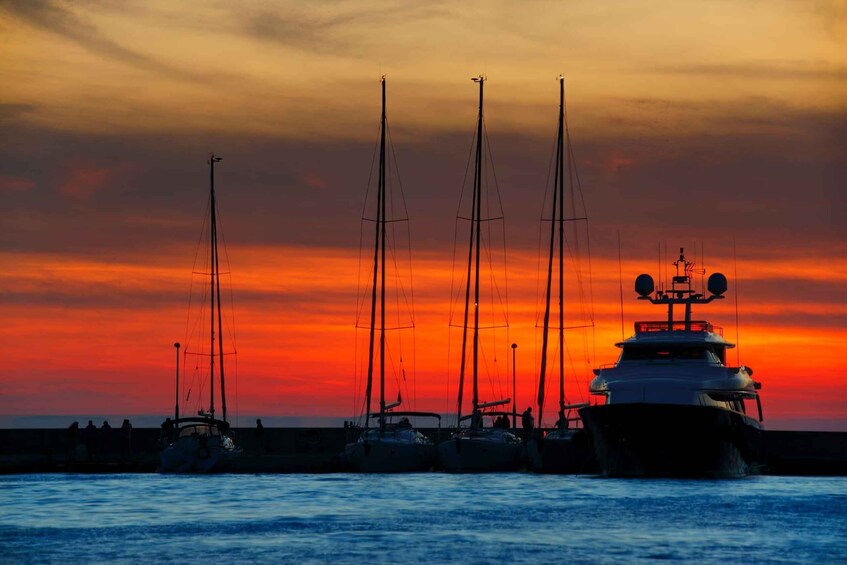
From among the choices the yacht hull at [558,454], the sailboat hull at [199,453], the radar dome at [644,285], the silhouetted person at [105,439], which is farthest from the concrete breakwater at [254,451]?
the radar dome at [644,285]

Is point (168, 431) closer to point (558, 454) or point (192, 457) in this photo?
point (192, 457)

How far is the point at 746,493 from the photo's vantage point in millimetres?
59938

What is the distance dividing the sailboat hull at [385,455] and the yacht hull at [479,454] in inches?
52.7

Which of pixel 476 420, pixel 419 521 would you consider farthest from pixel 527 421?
pixel 419 521

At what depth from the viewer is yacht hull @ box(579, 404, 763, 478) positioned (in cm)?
6384

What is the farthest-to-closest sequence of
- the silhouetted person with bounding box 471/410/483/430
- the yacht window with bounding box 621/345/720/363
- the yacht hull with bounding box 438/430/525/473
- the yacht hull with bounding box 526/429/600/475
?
the silhouetted person with bounding box 471/410/483/430, the yacht hull with bounding box 526/429/600/475, the yacht hull with bounding box 438/430/525/473, the yacht window with bounding box 621/345/720/363

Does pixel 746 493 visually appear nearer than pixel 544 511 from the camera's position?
A: No

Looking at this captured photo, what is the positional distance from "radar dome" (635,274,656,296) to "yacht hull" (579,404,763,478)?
378 inches

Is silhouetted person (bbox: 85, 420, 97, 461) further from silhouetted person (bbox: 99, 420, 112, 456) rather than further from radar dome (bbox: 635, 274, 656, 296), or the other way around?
radar dome (bbox: 635, 274, 656, 296)

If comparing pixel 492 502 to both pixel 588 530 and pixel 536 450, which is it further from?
pixel 536 450

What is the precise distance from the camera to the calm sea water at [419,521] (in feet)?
132

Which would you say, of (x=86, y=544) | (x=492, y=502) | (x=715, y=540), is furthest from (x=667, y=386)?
(x=86, y=544)

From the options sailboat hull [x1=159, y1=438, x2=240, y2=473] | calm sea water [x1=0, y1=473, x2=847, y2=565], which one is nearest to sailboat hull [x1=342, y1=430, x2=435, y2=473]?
calm sea water [x1=0, y1=473, x2=847, y2=565]

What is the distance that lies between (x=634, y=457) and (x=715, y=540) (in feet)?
74.6
